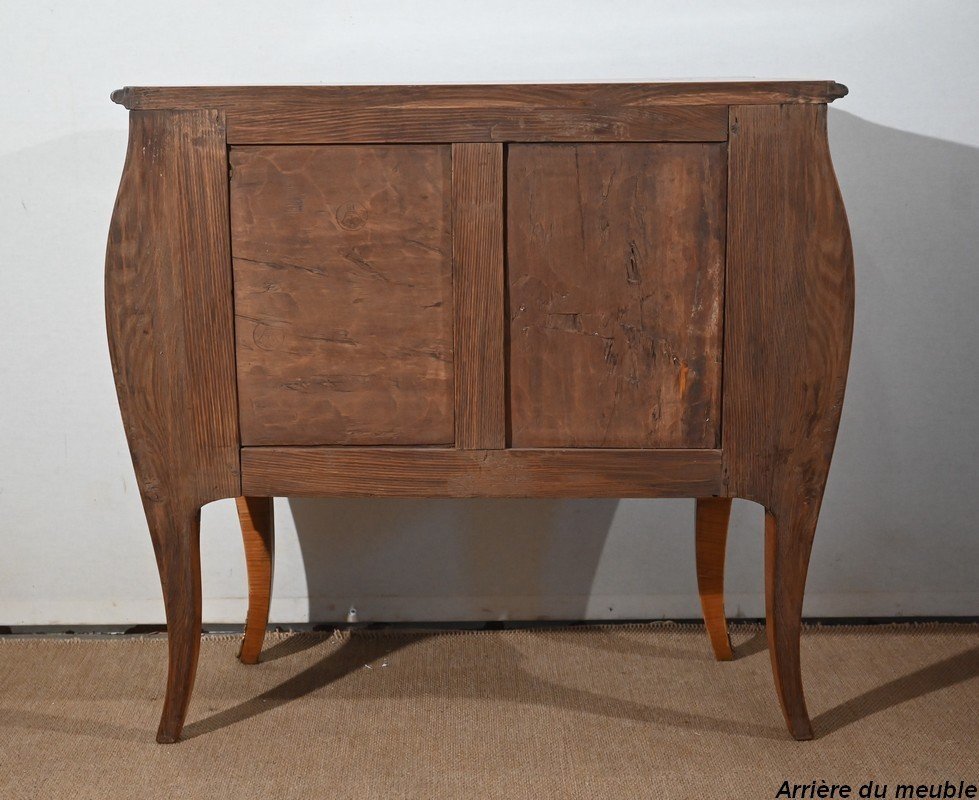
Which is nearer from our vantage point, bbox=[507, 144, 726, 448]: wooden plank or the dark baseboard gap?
bbox=[507, 144, 726, 448]: wooden plank

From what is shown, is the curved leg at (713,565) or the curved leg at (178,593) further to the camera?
the curved leg at (713,565)

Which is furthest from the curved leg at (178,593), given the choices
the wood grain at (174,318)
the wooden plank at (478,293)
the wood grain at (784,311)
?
the wood grain at (784,311)

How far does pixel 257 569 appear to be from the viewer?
1.67 meters

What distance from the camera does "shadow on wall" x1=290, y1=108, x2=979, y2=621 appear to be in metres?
1.83

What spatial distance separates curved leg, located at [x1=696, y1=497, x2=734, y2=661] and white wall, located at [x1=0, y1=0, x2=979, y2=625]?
7.5 inches

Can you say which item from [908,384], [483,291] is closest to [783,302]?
[483,291]

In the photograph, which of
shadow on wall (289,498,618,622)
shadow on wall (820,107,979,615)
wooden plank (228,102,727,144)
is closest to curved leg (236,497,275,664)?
shadow on wall (289,498,618,622)

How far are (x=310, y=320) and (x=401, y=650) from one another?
2.38ft

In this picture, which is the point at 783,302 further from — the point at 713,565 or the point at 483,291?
the point at 713,565

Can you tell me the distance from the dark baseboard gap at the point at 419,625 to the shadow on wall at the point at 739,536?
0.05 ft

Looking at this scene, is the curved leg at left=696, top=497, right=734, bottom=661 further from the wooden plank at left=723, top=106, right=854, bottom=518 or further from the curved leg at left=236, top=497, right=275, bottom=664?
the curved leg at left=236, top=497, right=275, bottom=664

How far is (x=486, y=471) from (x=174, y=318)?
447 millimetres

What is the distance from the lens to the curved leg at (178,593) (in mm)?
1327

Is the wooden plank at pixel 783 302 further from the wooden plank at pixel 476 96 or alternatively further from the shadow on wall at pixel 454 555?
the shadow on wall at pixel 454 555
